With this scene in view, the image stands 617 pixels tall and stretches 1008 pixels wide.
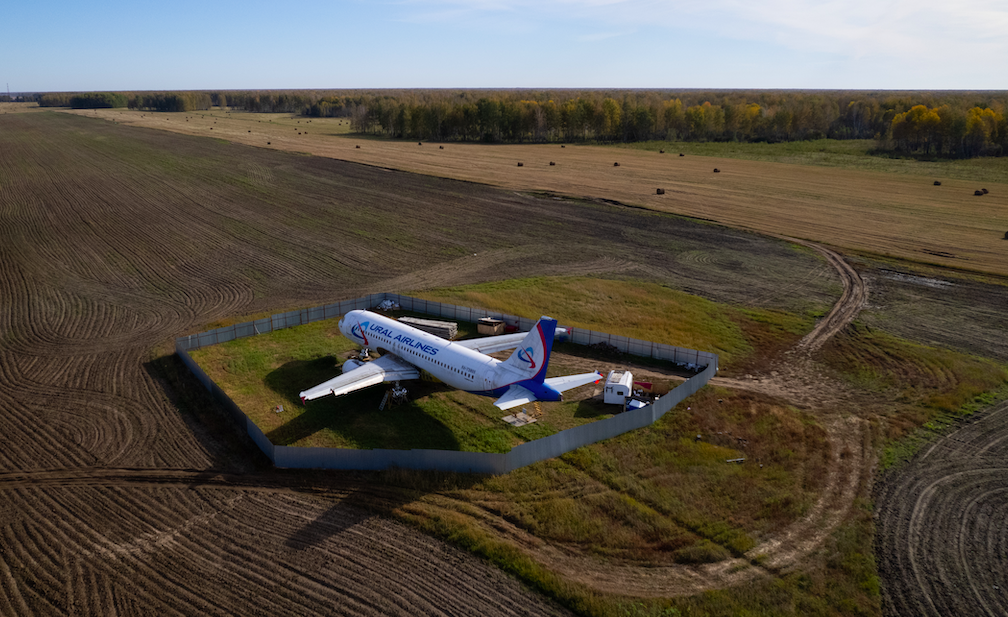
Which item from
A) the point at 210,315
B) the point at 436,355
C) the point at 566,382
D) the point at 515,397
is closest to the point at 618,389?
the point at 566,382

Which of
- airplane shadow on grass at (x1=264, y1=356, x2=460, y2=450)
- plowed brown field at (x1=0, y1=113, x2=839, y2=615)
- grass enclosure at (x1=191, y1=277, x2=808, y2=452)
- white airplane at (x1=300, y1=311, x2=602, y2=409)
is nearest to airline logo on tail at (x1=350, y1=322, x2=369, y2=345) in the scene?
white airplane at (x1=300, y1=311, x2=602, y2=409)

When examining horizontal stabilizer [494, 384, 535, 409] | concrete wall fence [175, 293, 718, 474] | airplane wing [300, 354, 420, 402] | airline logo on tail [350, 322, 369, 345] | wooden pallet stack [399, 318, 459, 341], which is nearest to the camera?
concrete wall fence [175, 293, 718, 474]

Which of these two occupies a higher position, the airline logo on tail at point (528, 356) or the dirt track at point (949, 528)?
the airline logo on tail at point (528, 356)

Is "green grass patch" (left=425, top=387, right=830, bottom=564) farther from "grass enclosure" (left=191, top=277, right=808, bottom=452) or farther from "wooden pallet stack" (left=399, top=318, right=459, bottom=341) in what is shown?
"wooden pallet stack" (left=399, top=318, right=459, bottom=341)

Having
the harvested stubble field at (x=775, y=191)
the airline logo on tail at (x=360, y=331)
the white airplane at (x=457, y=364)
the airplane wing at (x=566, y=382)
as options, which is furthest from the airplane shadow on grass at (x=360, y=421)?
the harvested stubble field at (x=775, y=191)

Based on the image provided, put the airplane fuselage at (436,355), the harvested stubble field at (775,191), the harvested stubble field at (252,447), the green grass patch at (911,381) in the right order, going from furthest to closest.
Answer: the harvested stubble field at (775,191)
the green grass patch at (911,381)
the airplane fuselage at (436,355)
the harvested stubble field at (252,447)

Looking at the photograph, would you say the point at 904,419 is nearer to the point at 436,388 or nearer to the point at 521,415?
the point at 521,415

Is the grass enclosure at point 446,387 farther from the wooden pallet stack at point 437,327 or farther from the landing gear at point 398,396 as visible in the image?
the wooden pallet stack at point 437,327

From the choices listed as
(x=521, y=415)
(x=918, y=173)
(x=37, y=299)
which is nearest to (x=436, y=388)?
(x=521, y=415)
